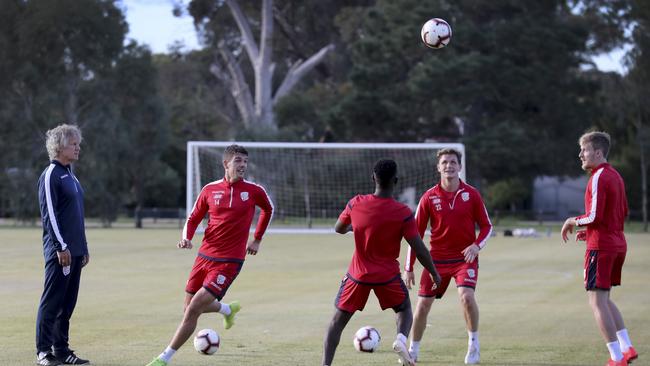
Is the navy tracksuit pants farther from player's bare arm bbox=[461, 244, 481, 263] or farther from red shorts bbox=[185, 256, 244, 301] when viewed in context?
player's bare arm bbox=[461, 244, 481, 263]

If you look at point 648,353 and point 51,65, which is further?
point 51,65

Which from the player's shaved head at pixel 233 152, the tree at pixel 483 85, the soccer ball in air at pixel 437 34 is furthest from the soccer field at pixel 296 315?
the tree at pixel 483 85

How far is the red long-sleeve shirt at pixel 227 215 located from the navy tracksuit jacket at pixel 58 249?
1.14 metres

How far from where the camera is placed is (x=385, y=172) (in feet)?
27.2

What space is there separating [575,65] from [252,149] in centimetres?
1884

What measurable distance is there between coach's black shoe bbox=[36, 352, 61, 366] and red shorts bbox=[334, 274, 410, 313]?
9.19 feet

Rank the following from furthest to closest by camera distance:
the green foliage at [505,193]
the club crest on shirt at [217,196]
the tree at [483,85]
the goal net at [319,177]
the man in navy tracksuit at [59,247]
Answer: the green foliage at [505,193] < the tree at [483,85] < the goal net at [319,177] < the club crest on shirt at [217,196] < the man in navy tracksuit at [59,247]

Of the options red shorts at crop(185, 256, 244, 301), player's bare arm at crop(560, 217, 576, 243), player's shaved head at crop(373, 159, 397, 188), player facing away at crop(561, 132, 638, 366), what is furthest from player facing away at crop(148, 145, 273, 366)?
player facing away at crop(561, 132, 638, 366)

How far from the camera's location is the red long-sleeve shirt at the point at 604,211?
921 cm

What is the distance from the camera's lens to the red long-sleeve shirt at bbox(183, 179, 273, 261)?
9609 millimetres

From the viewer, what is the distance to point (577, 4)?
61.5 meters

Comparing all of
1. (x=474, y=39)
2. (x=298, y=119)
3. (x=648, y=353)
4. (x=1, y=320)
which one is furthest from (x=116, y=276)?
(x=298, y=119)

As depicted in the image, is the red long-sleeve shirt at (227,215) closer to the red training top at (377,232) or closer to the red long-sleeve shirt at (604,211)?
the red training top at (377,232)

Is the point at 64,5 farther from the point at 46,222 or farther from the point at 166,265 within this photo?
the point at 46,222
